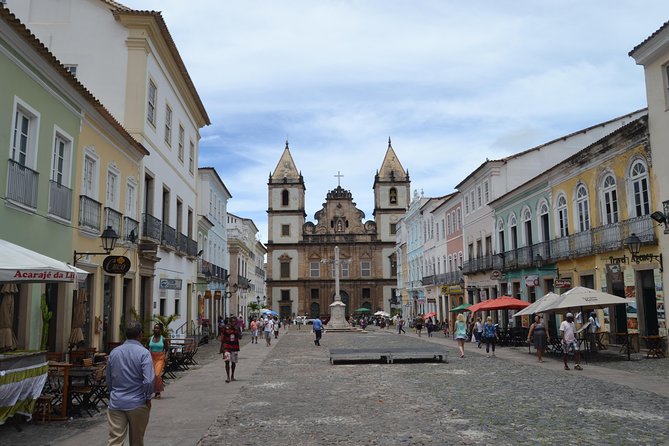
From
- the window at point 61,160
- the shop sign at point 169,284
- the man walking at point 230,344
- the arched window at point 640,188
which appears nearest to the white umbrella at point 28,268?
the window at point 61,160

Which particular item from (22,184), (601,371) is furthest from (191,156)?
(601,371)

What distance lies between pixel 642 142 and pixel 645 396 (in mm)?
10588

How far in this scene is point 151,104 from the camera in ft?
65.4

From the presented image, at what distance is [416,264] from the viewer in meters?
54.6

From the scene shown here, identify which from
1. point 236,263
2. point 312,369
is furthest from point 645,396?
point 236,263

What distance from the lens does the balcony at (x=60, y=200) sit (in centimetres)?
1229

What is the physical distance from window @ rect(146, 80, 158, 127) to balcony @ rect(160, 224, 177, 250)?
371cm

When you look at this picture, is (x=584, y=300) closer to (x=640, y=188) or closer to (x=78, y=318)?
(x=640, y=188)

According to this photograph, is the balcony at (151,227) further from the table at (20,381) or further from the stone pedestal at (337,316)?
the stone pedestal at (337,316)

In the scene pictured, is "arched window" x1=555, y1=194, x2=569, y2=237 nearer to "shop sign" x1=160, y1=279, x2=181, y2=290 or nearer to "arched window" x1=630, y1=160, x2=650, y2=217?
"arched window" x1=630, y1=160, x2=650, y2=217

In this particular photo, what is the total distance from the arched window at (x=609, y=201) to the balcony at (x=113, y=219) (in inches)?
638

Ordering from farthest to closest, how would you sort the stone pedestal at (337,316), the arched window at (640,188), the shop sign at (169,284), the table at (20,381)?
1. the stone pedestal at (337,316)
2. the shop sign at (169,284)
3. the arched window at (640,188)
4. the table at (20,381)

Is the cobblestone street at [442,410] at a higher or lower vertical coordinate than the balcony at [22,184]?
lower

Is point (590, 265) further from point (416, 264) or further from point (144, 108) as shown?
point (416, 264)
